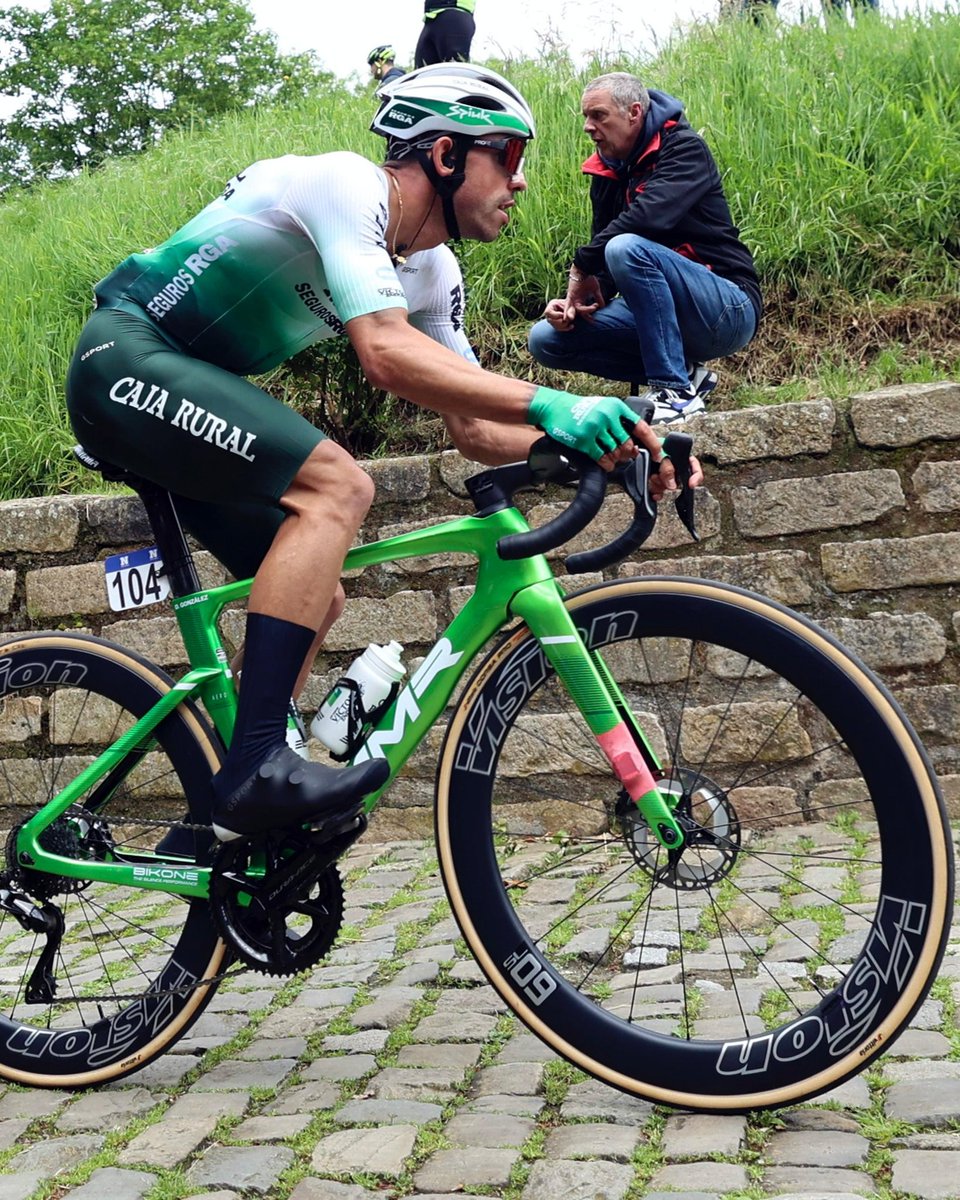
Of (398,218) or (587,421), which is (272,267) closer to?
(398,218)

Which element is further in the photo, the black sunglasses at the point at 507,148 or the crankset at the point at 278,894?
the black sunglasses at the point at 507,148

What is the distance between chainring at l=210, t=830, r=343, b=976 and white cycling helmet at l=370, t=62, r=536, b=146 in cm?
152

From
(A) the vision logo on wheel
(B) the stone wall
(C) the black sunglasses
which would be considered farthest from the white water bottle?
(B) the stone wall

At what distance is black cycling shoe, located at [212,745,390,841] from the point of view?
8.76ft

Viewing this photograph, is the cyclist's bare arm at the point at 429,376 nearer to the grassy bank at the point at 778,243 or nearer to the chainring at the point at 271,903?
the chainring at the point at 271,903

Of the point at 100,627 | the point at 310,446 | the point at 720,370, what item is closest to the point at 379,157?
the point at 720,370

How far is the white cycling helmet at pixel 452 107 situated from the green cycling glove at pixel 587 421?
27.8 inches

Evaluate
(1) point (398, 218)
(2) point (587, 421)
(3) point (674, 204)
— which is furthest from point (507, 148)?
(3) point (674, 204)

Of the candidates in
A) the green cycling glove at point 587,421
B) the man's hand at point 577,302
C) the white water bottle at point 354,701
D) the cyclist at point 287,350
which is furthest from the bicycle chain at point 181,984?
the man's hand at point 577,302

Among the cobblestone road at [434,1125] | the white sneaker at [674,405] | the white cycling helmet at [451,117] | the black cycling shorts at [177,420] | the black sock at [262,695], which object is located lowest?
the cobblestone road at [434,1125]

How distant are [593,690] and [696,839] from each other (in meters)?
0.35

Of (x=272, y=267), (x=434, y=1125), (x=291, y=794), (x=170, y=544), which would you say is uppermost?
(x=272, y=267)

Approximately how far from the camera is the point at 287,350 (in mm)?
3145

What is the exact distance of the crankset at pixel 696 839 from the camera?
2617 mm
